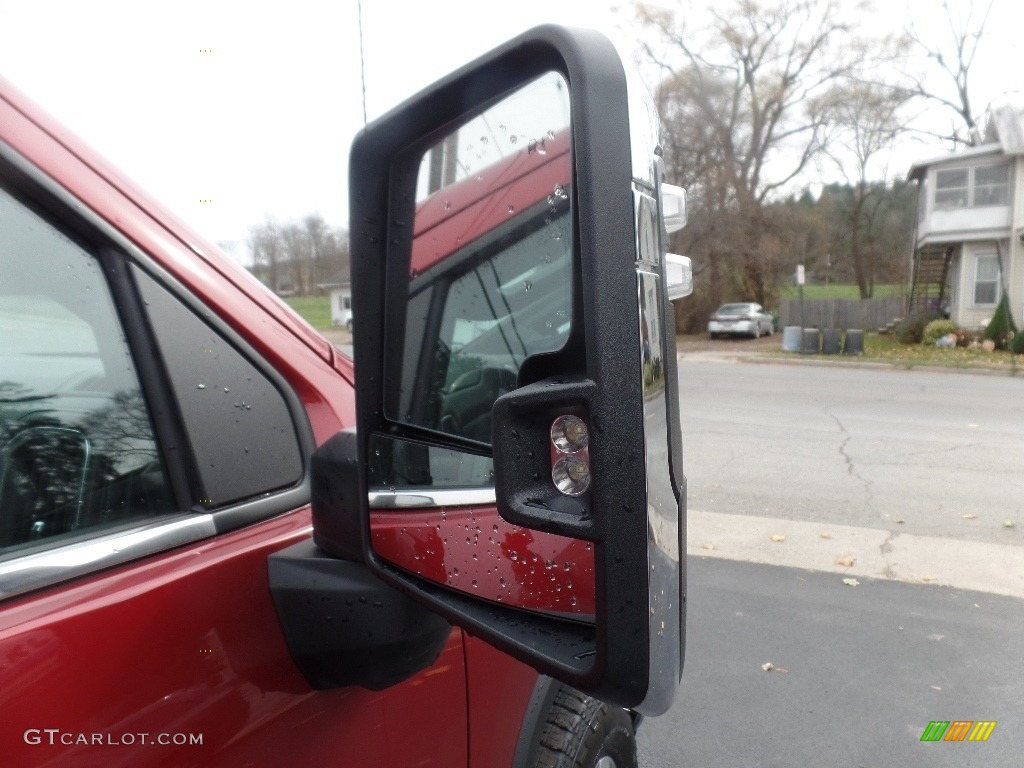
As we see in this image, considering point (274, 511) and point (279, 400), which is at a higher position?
point (279, 400)

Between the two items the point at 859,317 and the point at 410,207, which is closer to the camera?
the point at 410,207

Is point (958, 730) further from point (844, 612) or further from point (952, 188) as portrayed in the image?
point (952, 188)

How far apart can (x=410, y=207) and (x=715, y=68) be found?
34802mm

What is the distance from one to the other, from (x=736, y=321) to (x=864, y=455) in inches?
903

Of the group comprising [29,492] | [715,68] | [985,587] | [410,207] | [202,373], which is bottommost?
[985,587]

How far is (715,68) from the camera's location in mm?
32781

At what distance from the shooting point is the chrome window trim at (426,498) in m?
1.18

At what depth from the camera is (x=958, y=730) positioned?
10.6 feet

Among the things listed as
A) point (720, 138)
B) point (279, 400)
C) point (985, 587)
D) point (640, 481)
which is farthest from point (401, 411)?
point (720, 138)

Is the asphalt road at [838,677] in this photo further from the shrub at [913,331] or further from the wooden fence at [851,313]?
the wooden fence at [851,313]

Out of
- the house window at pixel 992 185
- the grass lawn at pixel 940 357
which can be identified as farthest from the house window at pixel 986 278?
the grass lawn at pixel 940 357

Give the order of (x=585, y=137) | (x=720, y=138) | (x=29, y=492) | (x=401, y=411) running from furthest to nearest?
(x=720, y=138) → (x=401, y=411) → (x=29, y=492) → (x=585, y=137)

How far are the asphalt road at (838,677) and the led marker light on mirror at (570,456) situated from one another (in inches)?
102

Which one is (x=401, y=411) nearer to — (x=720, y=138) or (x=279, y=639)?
(x=279, y=639)
